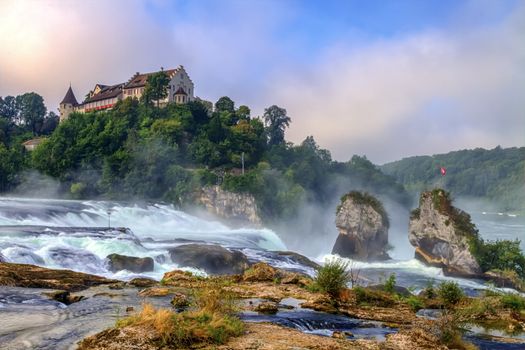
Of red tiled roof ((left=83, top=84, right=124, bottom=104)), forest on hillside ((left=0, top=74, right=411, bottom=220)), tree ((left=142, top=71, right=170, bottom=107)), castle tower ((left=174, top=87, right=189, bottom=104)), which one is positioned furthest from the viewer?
red tiled roof ((left=83, top=84, right=124, bottom=104))

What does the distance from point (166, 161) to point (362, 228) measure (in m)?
30.6

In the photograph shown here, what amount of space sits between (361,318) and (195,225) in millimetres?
41811

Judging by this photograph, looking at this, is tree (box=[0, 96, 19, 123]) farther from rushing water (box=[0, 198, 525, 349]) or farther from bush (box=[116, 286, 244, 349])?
bush (box=[116, 286, 244, 349])

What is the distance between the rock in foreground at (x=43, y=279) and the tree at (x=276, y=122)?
80674 mm

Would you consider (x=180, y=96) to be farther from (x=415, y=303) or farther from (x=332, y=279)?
(x=332, y=279)

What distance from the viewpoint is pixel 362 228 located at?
4597cm

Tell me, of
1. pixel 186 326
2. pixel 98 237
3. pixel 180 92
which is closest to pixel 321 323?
pixel 186 326

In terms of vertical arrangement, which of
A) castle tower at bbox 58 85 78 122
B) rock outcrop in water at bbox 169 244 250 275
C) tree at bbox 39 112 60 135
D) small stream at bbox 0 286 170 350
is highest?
castle tower at bbox 58 85 78 122

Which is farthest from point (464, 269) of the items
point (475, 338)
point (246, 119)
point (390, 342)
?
point (246, 119)

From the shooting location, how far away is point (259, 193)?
6178cm

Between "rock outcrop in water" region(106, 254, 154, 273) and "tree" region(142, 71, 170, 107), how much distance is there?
58.4 meters

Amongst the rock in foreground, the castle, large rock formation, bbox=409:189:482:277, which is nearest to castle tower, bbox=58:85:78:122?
the castle

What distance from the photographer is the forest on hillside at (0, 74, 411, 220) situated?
62.4m

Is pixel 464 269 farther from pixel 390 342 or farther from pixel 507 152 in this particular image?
pixel 507 152
